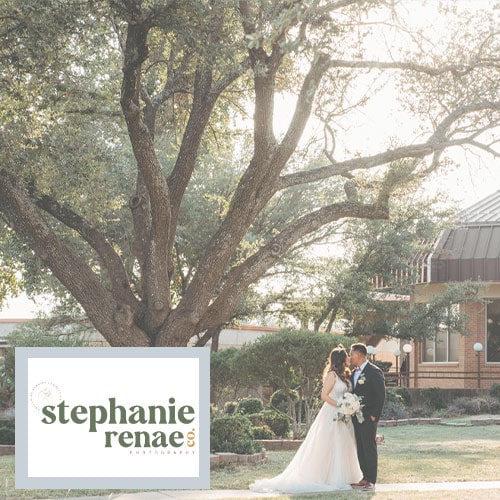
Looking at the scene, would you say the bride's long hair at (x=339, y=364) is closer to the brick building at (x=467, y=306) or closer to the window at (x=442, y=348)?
the brick building at (x=467, y=306)

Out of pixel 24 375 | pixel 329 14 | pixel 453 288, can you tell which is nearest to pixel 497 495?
pixel 24 375

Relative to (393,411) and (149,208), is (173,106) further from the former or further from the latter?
(393,411)

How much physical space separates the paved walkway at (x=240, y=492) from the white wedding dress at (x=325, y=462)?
39cm

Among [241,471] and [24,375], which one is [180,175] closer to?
[241,471]

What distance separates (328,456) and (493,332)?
24680 mm

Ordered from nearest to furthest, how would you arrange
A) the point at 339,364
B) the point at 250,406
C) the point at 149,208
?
the point at 339,364
the point at 149,208
the point at 250,406

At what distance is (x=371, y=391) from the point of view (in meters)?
13.0

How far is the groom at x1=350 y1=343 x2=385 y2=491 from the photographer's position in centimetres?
1290

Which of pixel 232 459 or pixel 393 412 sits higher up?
pixel 232 459

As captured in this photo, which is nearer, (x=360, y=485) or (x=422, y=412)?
(x=360, y=485)

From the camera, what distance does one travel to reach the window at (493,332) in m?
36.6

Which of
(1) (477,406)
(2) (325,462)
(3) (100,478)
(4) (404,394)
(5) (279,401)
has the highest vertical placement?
(3) (100,478)

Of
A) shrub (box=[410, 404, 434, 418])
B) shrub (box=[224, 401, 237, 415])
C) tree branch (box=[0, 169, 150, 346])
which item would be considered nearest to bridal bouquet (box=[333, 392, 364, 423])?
tree branch (box=[0, 169, 150, 346])

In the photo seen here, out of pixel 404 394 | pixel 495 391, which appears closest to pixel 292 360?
pixel 404 394
